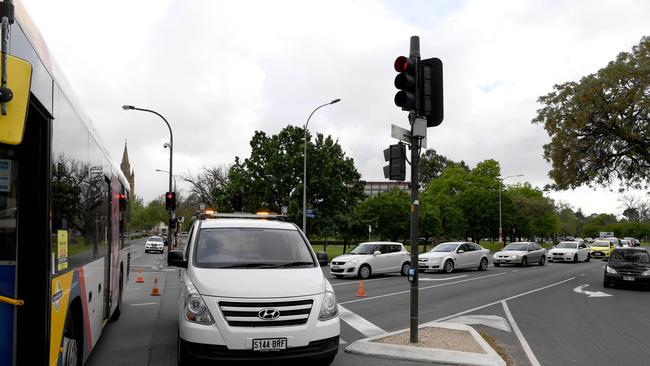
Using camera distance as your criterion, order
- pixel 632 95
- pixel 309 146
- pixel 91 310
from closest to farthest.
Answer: pixel 91 310, pixel 632 95, pixel 309 146

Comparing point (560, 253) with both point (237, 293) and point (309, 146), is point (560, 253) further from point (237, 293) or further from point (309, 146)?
point (237, 293)

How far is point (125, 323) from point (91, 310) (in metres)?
4.11

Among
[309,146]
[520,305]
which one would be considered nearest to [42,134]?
[520,305]

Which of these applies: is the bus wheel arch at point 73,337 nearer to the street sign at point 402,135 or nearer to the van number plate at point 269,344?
the van number plate at point 269,344

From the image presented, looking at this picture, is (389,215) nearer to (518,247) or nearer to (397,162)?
(518,247)

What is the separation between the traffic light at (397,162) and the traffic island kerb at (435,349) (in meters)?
2.47

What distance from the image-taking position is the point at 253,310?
5664mm

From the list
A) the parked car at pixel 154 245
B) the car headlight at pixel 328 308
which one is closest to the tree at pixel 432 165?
the parked car at pixel 154 245

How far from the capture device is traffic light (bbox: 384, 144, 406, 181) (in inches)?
325

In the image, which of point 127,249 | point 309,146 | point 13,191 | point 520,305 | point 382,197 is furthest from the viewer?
point 382,197

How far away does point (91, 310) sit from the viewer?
6.23m

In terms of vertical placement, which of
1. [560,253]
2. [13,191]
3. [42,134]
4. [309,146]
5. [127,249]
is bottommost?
[560,253]

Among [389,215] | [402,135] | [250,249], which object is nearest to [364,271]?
[402,135]

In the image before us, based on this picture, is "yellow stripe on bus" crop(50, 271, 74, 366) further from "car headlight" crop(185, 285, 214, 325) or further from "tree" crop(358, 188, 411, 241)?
"tree" crop(358, 188, 411, 241)
